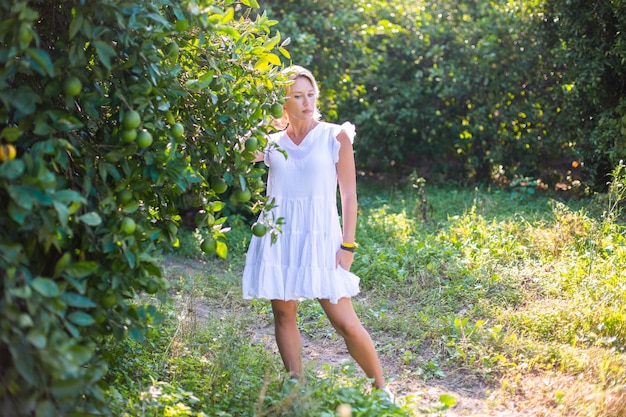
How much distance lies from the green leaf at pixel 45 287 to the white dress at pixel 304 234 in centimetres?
135

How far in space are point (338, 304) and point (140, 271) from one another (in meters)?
1.15

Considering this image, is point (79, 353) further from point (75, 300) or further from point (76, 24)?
point (76, 24)

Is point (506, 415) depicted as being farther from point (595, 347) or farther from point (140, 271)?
point (140, 271)

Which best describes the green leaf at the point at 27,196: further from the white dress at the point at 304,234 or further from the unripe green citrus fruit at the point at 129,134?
the white dress at the point at 304,234

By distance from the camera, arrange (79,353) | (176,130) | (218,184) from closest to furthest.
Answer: (79,353)
(176,130)
(218,184)

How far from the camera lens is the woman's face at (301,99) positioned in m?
3.46

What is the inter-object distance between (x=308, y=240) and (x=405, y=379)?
47.5 inches

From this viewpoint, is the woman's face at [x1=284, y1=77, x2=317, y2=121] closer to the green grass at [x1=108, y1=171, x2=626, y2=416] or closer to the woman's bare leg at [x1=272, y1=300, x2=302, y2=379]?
the woman's bare leg at [x1=272, y1=300, x2=302, y2=379]

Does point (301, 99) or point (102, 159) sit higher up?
point (301, 99)

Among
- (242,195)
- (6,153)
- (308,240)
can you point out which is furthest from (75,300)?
(308,240)

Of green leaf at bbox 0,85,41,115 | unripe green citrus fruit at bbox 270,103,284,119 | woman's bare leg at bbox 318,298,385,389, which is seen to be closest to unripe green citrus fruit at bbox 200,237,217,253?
unripe green citrus fruit at bbox 270,103,284,119

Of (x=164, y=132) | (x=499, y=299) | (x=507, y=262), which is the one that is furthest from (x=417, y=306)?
(x=164, y=132)

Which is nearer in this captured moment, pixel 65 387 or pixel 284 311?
pixel 65 387

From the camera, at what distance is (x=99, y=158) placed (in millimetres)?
2771
